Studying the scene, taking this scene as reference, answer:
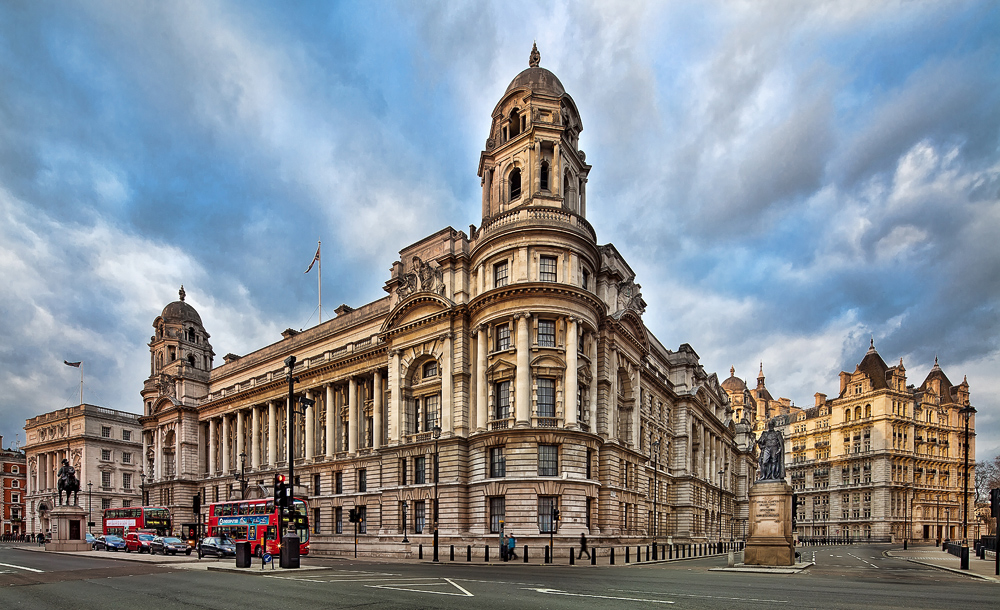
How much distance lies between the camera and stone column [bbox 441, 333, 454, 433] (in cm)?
4556

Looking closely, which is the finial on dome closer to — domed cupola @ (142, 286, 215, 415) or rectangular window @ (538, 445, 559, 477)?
rectangular window @ (538, 445, 559, 477)

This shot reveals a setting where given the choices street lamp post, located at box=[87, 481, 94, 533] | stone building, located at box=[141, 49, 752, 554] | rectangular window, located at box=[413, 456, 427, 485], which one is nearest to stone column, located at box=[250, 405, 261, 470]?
stone building, located at box=[141, 49, 752, 554]

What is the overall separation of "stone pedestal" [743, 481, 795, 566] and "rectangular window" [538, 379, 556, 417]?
598 inches

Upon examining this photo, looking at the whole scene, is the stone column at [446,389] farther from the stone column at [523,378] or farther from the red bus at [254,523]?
the red bus at [254,523]

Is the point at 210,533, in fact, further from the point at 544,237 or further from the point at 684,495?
the point at 684,495

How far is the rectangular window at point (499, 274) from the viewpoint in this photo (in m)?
45.1

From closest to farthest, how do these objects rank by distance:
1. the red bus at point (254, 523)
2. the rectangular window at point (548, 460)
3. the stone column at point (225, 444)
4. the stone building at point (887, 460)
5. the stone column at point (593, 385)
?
1. the red bus at point (254, 523)
2. the rectangular window at point (548, 460)
3. the stone column at point (593, 385)
4. the stone column at point (225, 444)
5. the stone building at point (887, 460)

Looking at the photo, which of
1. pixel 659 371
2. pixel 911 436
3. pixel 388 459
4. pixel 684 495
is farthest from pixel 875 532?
pixel 388 459

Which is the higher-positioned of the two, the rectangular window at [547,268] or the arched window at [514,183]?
the arched window at [514,183]

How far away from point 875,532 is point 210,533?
101805 mm

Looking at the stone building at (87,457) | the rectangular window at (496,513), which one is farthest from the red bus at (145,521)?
the rectangular window at (496,513)

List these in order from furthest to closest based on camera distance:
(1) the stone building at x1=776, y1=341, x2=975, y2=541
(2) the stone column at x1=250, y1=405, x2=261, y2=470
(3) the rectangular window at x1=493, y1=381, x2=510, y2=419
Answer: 1. (1) the stone building at x1=776, y1=341, x2=975, y2=541
2. (2) the stone column at x1=250, y1=405, x2=261, y2=470
3. (3) the rectangular window at x1=493, y1=381, x2=510, y2=419

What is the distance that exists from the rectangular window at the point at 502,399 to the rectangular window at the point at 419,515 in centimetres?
943

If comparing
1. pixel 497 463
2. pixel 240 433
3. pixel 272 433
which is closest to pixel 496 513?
pixel 497 463
